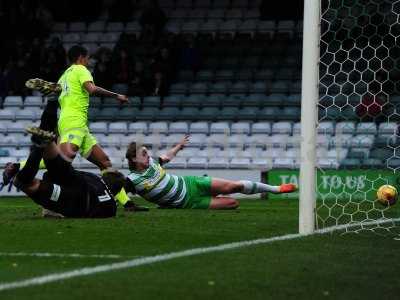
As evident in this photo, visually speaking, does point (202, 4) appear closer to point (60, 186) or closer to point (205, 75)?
point (205, 75)

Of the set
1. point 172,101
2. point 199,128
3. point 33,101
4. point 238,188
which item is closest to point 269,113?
point 199,128

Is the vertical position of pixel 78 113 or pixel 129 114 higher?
pixel 129 114

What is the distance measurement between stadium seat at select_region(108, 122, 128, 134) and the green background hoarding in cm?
496

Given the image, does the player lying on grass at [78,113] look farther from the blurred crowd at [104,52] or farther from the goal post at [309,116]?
the blurred crowd at [104,52]

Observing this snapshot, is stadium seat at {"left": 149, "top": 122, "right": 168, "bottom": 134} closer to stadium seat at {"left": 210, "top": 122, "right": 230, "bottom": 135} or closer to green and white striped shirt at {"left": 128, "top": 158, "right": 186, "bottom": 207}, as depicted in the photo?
stadium seat at {"left": 210, "top": 122, "right": 230, "bottom": 135}

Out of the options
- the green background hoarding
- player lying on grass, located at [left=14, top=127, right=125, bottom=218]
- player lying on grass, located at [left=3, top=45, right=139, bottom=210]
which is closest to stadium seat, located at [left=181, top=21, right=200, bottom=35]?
the green background hoarding

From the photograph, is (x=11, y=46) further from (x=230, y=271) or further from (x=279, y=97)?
(x=230, y=271)

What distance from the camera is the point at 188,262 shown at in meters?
6.95

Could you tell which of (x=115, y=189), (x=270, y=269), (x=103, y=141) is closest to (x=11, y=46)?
(x=103, y=141)

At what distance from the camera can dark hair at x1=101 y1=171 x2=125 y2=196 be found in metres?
11.9

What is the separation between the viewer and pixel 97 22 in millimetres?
26312

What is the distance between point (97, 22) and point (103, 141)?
4.50 metres

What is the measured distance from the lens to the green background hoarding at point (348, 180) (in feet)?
51.8

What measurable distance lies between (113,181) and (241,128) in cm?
1055
